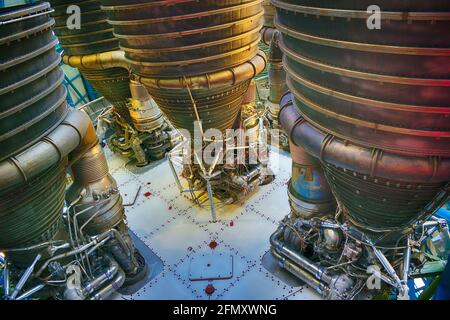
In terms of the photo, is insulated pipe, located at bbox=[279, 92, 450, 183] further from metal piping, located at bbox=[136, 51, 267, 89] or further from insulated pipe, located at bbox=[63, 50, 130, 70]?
insulated pipe, located at bbox=[63, 50, 130, 70]

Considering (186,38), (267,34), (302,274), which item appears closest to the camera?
(186,38)

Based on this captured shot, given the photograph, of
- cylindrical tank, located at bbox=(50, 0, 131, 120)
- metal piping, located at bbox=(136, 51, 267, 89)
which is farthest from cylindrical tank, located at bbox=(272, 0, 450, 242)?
cylindrical tank, located at bbox=(50, 0, 131, 120)

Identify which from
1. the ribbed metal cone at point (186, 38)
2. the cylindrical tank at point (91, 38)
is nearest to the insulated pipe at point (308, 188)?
the ribbed metal cone at point (186, 38)

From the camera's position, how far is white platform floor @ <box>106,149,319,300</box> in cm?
744

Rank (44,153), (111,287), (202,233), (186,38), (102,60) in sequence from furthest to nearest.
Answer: (102,60) < (202,233) < (111,287) < (186,38) < (44,153)

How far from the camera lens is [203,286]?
7.54 metres

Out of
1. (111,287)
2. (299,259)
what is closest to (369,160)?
(299,259)

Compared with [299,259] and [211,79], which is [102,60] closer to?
[211,79]

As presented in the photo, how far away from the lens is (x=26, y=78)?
4.49 m

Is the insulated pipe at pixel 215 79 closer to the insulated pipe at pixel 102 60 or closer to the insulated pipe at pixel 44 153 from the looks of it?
the insulated pipe at pixel 44 153

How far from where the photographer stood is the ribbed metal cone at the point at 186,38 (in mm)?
5746

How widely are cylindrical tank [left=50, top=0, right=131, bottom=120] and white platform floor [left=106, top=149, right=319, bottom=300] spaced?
128 inches

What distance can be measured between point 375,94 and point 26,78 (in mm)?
4477

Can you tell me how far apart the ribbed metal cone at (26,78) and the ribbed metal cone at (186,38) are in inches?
57.9
